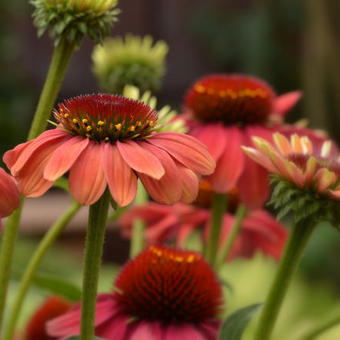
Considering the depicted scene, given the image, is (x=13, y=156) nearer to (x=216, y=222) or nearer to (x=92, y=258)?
(x=92, y=258)

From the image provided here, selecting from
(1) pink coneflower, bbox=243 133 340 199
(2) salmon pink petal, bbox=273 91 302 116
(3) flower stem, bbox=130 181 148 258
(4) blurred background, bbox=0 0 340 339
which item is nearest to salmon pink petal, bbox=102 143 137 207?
(1) pink coneflower, bbox=243 133 340 199

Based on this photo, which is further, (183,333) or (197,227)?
(197,227)

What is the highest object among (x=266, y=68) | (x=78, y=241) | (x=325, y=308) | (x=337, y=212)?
(x=337, y=212)

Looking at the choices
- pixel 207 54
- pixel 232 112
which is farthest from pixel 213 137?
pixel 207 54

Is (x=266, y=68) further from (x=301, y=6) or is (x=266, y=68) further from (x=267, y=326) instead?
(x=267, y=326)

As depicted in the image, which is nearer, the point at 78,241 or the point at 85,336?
the point at 85,336

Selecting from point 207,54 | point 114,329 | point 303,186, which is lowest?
point 207,54

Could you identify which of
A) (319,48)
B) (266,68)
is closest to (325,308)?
(319,48)
